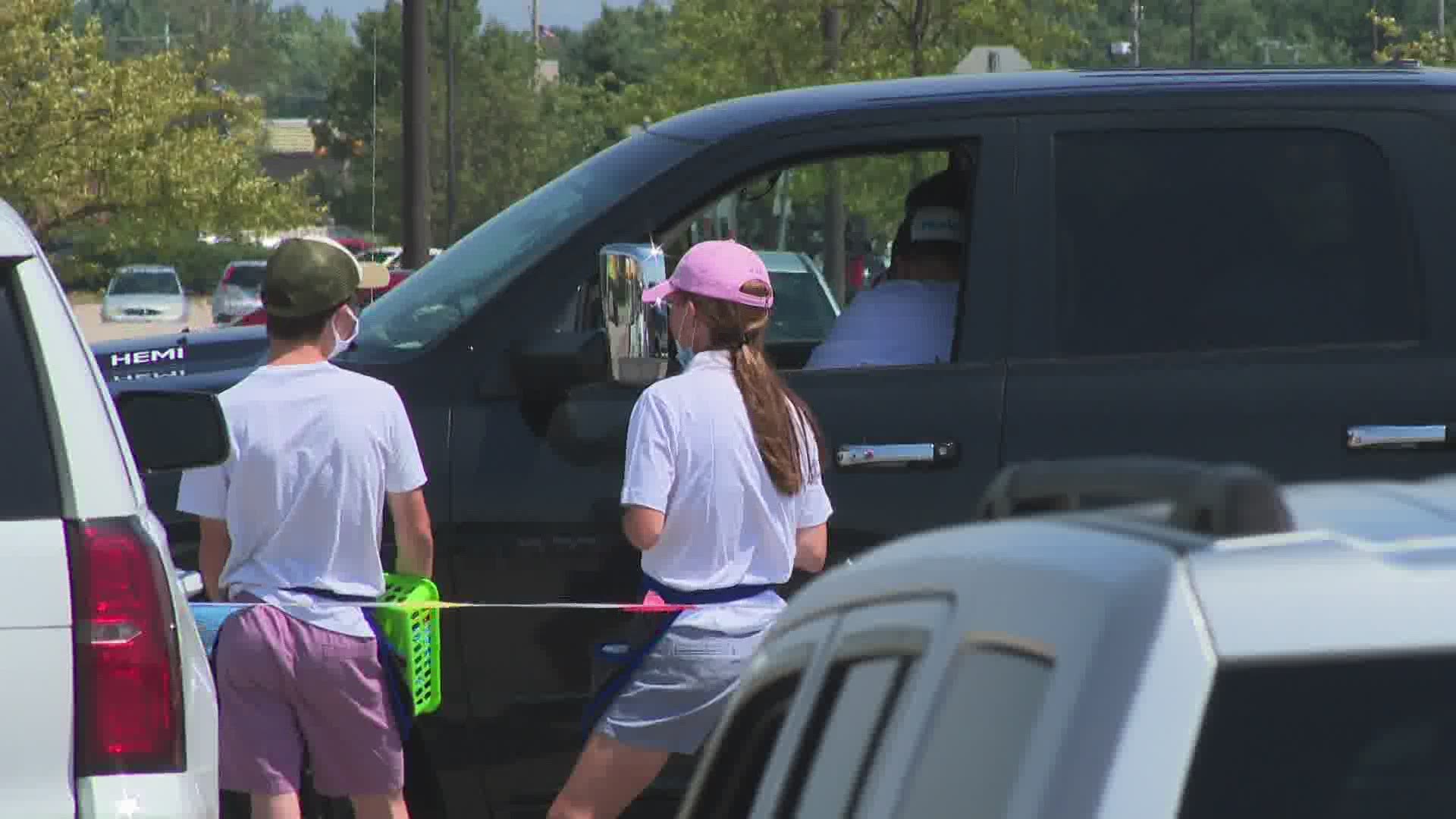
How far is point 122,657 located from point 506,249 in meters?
2.67

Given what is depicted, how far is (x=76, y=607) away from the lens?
361 cm

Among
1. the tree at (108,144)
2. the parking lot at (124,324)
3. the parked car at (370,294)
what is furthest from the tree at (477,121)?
the parked car at (370,294)

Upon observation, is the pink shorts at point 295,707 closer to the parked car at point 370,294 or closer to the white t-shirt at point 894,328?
the white t-shirt at point 894,328

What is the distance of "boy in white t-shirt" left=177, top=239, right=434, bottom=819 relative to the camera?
5184mm

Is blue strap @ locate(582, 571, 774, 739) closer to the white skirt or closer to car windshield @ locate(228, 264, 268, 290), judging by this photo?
the white skirt

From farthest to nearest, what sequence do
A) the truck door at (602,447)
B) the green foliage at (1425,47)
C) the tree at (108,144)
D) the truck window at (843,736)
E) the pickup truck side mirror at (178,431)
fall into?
the tree at (108,144)
the green foliage at (1425,47)
the truck door at (602,447)
the pickup truck side mirror at (178,431)
the truck window at (843,736)

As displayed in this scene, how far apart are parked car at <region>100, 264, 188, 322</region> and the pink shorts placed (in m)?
47.4

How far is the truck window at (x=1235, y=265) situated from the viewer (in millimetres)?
5988

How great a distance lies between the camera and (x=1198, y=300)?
6.01 meters

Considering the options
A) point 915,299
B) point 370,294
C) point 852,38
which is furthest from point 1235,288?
point 852,38

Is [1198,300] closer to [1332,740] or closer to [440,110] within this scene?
[1332,740]

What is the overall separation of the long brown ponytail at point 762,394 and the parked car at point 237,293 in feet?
132

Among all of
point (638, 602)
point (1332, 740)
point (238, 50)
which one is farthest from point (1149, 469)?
point (238, 50)

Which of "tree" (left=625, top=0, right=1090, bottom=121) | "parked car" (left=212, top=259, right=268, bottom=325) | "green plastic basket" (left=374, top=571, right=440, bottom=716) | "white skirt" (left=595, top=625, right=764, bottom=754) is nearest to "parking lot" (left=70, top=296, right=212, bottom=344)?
"parked car" (left=212, top=259, right=268, bottom=325)
